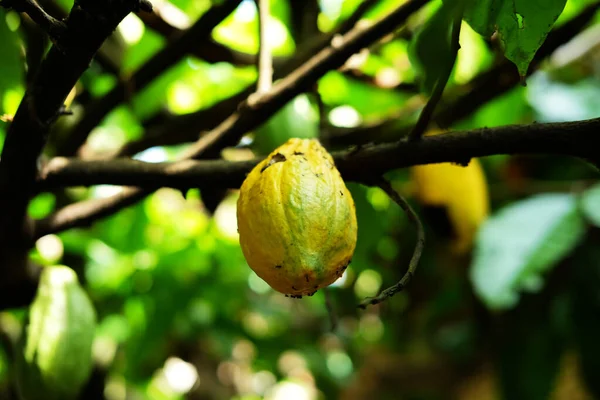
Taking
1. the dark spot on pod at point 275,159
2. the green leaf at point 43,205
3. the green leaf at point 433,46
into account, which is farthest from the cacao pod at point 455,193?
the green leaf at point 43,205

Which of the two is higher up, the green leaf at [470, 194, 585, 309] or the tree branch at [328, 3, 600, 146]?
the tree branch at [328, 3, 600, 146]

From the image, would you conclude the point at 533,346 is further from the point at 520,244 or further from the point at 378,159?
the point at 378,159

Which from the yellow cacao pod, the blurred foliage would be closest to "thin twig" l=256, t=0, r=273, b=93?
the blurred foliage

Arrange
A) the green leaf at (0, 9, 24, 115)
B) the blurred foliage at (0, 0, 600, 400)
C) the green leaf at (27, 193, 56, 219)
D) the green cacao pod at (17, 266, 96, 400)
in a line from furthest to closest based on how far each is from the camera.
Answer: the green leaf at (27, 193, 56, 219) → the blurred foliage at (0, 0, 600, 400) → the green cacao pod at (17, 266, 96, 400) → the green leaf at (0, 9, 24, 115)

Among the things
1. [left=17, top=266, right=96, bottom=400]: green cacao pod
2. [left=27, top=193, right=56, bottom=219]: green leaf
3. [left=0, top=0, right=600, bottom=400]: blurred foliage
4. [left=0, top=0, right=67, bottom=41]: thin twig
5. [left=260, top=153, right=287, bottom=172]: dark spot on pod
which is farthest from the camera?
[left=27, top=193, right=56, bottom=219]: green leaf

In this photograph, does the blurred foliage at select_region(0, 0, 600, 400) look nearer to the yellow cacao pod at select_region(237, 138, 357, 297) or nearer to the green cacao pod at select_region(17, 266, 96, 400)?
the green cacao pod at select_region(17, 266, 96, 400)

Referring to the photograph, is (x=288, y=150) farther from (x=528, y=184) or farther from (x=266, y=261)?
(x=528, y=184)

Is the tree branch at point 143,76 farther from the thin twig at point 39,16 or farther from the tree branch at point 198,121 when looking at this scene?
the thin twig at point 39,16
